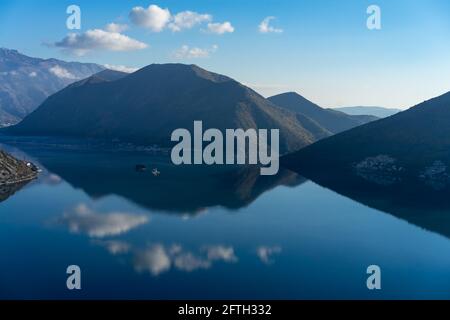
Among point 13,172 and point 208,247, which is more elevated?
point 13,172

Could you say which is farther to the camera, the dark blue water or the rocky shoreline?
the rocky shoreline

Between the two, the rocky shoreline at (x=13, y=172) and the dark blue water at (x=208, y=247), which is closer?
the dark blue water at (x=208, y=247)

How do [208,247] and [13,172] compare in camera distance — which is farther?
[13,172]

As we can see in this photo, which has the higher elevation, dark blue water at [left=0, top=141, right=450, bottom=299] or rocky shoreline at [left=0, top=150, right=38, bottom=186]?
rocky shoreline at [left=0, top=150, right=38, bottom=186]

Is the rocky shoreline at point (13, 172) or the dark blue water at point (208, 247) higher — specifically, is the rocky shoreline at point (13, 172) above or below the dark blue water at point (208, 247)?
above
